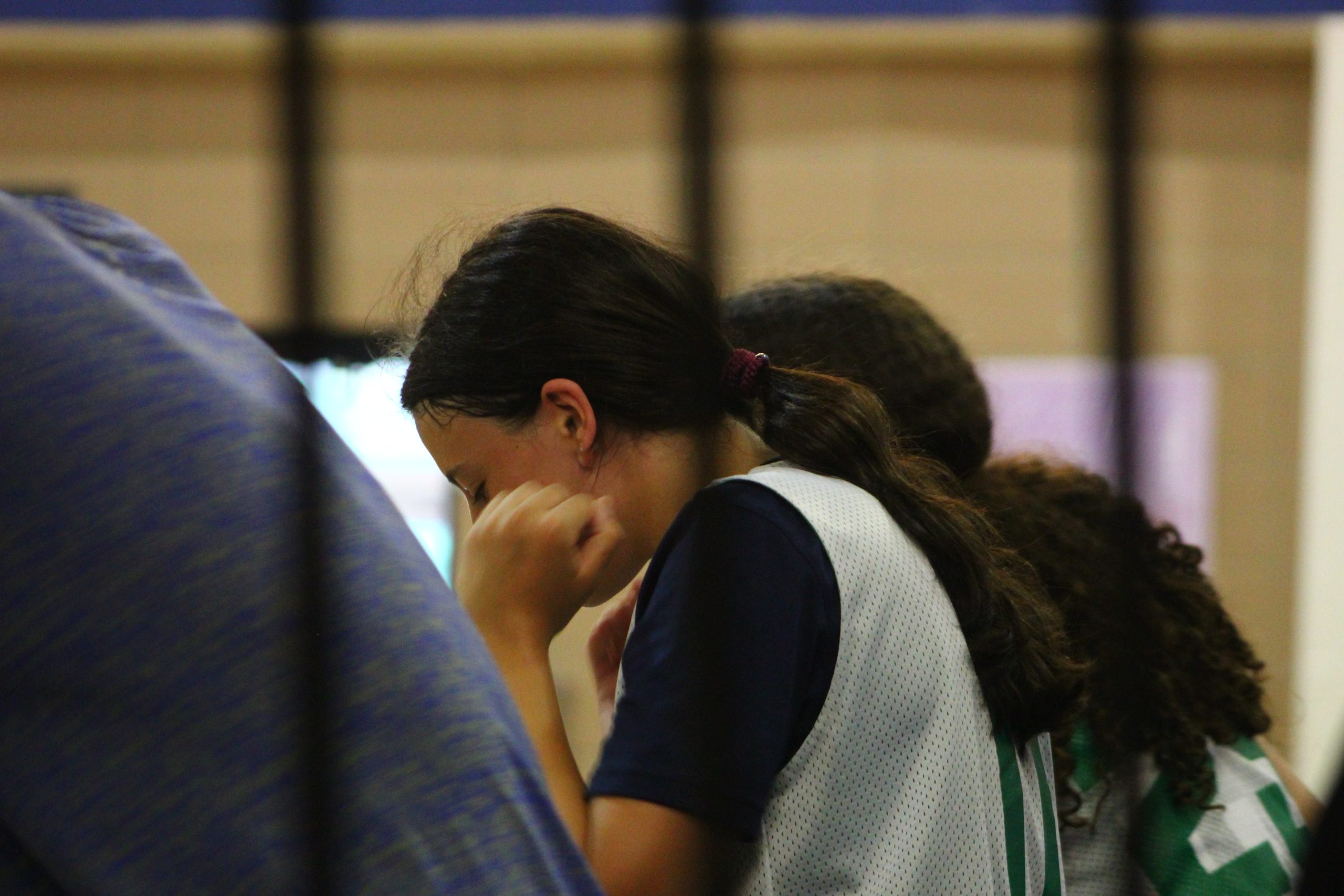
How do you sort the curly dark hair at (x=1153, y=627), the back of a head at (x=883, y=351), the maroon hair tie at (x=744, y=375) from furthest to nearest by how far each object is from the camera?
the back of a head at (x=883, y=351) → the curly dark hair at (x=1153, y=627) → the maroon hair tie at (x=744, y=375)

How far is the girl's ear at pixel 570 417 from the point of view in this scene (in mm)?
1021

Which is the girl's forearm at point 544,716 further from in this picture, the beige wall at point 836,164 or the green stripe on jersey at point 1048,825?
the beige wall at point 836,164

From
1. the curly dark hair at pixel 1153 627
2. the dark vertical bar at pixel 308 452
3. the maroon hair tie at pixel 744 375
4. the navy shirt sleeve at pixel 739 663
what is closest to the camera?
the dark vertical bar at pixel 308 452

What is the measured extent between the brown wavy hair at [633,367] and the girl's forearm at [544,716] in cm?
21

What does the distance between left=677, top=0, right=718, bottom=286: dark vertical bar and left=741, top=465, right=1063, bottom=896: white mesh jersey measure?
0.27 m

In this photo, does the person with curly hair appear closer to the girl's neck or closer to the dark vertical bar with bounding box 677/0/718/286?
the girl's neck

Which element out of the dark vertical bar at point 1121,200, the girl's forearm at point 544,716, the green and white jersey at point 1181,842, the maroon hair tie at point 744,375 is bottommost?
the green and white jersey at point 1181,842

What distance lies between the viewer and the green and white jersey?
1051 millimetres

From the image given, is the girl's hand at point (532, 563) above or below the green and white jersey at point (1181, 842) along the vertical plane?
above

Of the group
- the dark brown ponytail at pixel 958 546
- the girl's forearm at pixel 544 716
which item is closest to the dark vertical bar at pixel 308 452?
the girl's forearm at pixel 544 716

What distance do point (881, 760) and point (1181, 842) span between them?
18.5 inches

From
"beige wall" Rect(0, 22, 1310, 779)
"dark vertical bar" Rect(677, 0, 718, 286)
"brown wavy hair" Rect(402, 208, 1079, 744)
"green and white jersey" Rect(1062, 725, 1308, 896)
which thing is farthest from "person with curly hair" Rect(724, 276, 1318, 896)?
"beige wall" Rect(0, 22, 1310, 779)

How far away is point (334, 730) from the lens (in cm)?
46

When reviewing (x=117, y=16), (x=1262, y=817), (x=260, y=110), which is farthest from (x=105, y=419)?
(x=260, y=110)
